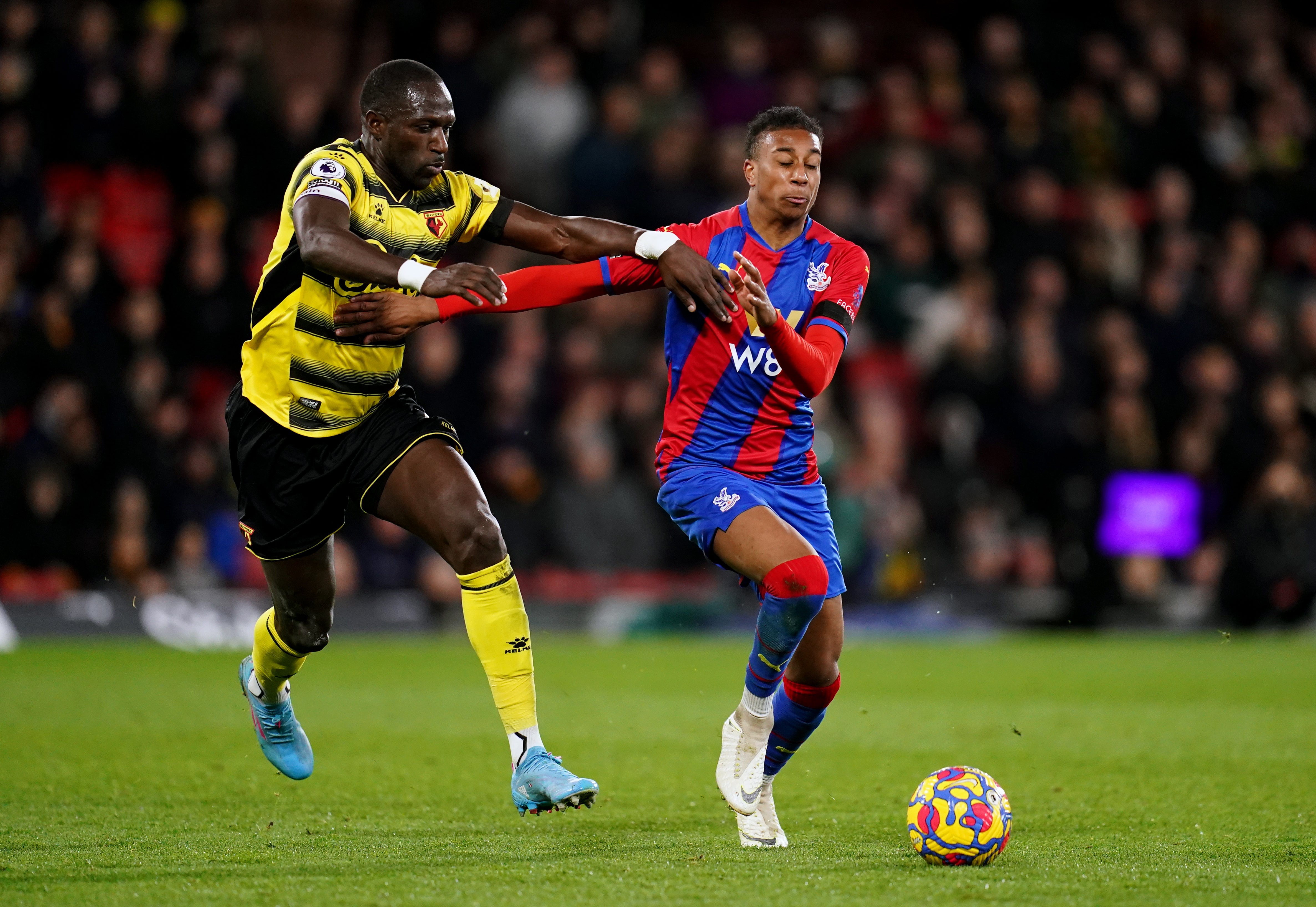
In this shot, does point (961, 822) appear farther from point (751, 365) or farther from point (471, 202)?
point (471, 202)

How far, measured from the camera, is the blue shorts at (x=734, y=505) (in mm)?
5812

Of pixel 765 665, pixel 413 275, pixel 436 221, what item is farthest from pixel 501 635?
pixel 436 221

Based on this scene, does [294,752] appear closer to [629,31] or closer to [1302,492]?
[1302,492]

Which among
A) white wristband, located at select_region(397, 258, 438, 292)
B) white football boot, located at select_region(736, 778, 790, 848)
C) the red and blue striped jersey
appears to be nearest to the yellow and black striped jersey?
white wristband, located at select_region(397, 258, 438, 292)

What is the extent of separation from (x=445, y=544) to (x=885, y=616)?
29.5 feet

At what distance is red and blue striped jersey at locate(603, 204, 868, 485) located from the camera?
6078 mm

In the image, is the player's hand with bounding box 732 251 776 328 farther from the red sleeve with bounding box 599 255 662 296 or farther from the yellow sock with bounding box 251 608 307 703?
the yellow sock with bounding box 251 608 307 703

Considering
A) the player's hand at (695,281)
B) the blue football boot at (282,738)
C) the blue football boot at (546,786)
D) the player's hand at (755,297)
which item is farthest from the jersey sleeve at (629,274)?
the blue football boot at (282,738)

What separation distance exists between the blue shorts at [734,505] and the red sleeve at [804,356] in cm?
42

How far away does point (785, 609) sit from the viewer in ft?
18.3

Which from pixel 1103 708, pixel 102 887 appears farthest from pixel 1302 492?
pixel 102 887

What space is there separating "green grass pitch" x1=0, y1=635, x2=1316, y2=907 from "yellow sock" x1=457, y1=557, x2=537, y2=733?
0.49m

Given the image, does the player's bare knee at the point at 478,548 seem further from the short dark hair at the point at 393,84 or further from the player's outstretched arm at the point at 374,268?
the short dark hair at the point at 393,84

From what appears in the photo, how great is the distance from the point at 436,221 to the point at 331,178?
467 mm
